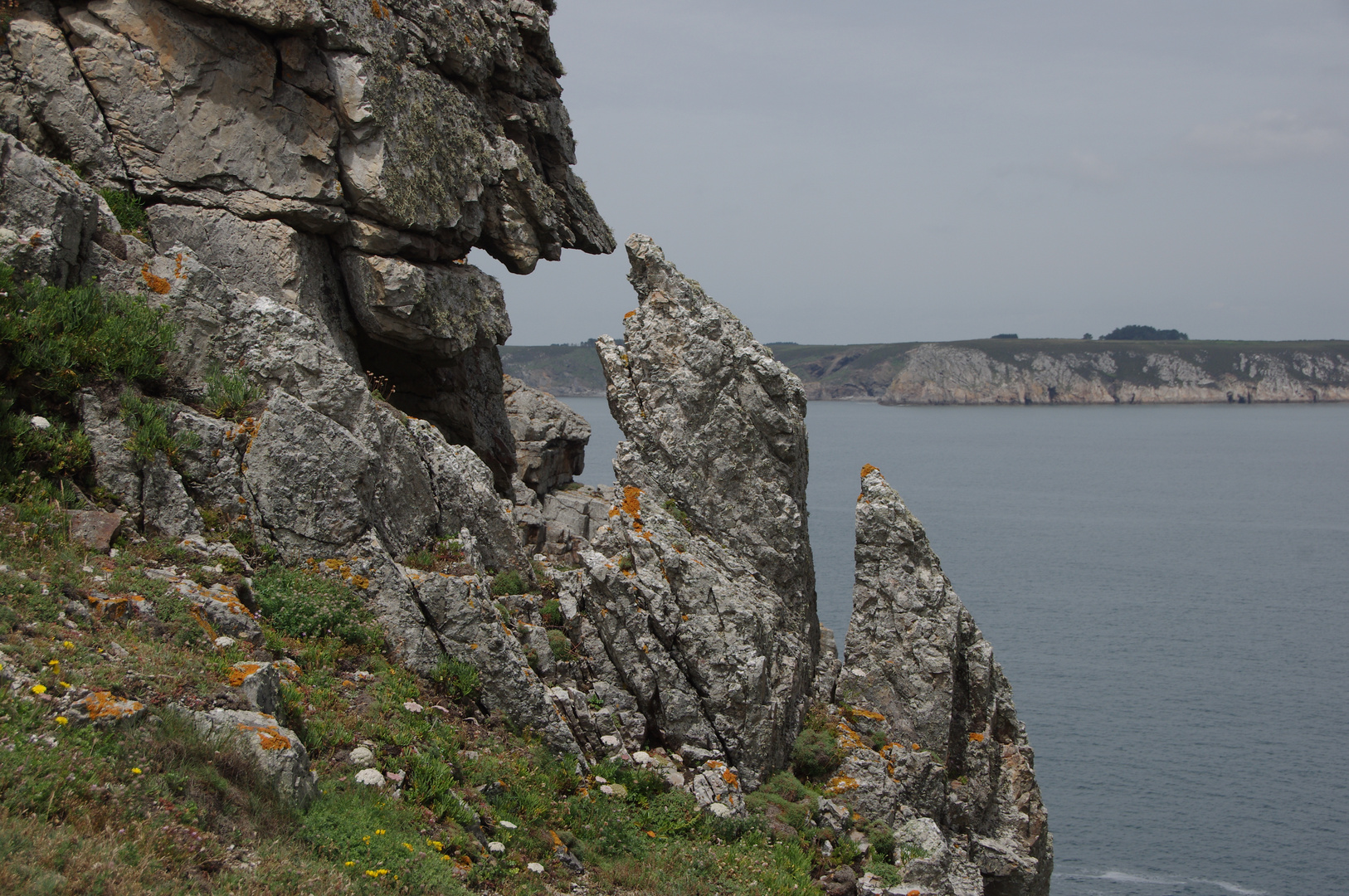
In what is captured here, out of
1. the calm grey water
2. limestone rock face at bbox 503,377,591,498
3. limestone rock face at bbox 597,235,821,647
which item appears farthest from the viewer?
the calm grey water

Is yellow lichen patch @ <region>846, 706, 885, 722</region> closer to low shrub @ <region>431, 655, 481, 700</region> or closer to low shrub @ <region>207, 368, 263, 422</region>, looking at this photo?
low shrub @ <region>431, 655, 481, 700</region>

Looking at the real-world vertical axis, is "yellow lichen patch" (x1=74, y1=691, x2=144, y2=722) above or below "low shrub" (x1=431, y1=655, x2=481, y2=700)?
above

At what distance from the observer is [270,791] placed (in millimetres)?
8836

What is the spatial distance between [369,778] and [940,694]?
1431 centimetres

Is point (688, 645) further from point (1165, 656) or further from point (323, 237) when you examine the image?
point (1165, 656)

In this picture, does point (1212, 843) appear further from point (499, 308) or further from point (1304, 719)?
point (499, 308)

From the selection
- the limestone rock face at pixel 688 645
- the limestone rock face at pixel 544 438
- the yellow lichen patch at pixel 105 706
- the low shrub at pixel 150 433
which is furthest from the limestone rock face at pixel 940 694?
the limestone rock face at pixel 544 438

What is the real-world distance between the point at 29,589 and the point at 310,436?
4.25 metres

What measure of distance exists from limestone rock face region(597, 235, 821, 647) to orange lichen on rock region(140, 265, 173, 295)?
364 inches

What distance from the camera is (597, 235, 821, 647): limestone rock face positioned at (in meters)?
19.9

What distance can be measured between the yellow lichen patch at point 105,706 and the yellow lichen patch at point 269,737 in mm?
1007

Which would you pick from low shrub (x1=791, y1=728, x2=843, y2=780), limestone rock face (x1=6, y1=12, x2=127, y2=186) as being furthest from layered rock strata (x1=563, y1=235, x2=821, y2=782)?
limestone rock face (x1=6, y1=12, x2=127, y2=186)

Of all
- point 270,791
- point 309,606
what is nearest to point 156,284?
point 309,606

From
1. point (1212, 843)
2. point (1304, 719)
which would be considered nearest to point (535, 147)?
point (1212, 843)
